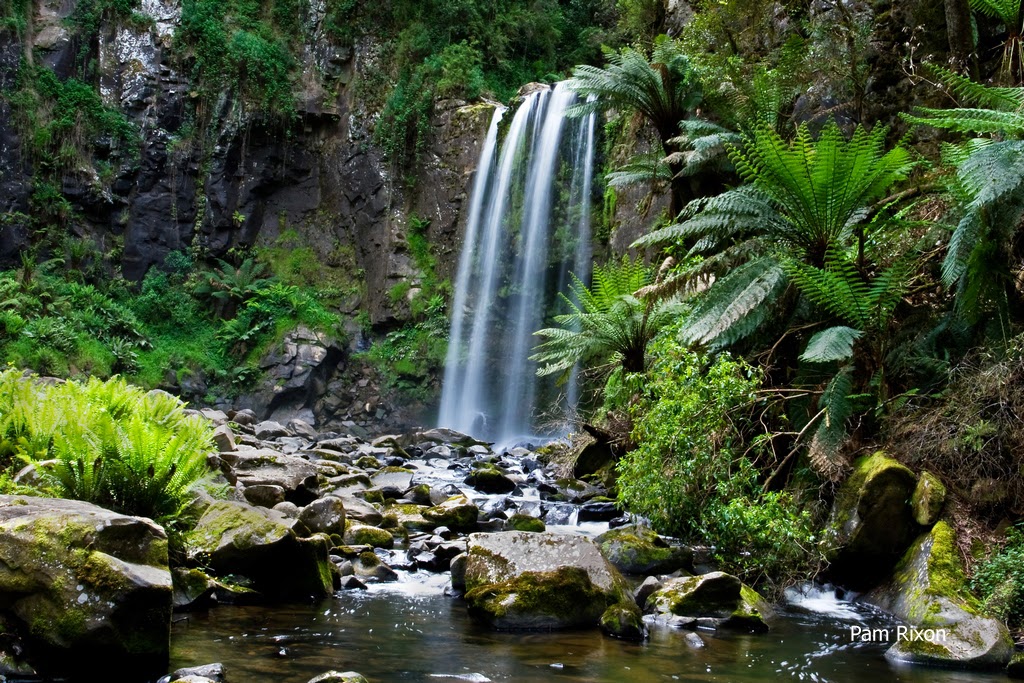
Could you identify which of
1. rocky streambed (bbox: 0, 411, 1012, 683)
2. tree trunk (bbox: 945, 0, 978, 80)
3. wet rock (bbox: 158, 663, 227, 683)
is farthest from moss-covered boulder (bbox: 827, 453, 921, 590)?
tree trunk (bbox: 945, 0, 978, 80)

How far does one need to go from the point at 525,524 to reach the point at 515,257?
37.5 ft

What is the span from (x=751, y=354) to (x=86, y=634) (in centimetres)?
533

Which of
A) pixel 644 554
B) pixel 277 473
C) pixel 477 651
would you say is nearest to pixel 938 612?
pixel 644 554

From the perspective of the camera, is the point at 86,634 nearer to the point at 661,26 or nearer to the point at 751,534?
the point at 751,534

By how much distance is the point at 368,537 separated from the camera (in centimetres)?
626

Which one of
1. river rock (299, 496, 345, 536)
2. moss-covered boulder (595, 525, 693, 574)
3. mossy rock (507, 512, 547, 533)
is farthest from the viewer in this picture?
mossy rock (507, 512, 547, 533)

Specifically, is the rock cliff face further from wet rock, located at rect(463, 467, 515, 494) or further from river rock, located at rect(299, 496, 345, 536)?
river rock, located at rect(299, 496, 345, 536)

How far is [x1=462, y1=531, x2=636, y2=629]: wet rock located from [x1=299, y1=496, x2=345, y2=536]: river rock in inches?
58.6

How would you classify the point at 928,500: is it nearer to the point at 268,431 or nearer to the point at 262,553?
the point at 262,553

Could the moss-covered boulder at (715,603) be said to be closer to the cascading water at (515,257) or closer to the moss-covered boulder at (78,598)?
the moss-covered boulder at (78,598)

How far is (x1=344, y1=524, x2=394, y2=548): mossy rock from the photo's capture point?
20.4ft

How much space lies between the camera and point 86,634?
3264mm

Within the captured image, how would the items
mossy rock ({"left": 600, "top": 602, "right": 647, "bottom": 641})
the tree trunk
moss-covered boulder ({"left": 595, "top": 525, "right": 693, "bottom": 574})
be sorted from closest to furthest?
1. mossy rock ({"left": 600, "top": 602, "right": 647, "bottom": 641})
2. moss-covered boulder ({"left": 595, "top": 525, "right": 693, "bottom": 574})
3. the tree trunk

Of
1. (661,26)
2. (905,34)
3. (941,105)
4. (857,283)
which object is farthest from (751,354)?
(661,26)
